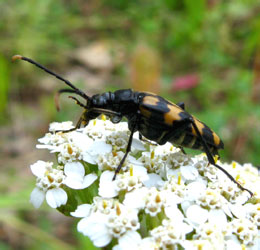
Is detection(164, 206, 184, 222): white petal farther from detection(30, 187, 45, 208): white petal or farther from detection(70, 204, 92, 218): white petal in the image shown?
detection(30, 187, 45, 208): white petal

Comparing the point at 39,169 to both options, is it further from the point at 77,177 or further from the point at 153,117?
the point at 153,117

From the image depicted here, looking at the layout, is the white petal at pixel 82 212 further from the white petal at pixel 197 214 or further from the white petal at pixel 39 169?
the white petal at pixel 197 214

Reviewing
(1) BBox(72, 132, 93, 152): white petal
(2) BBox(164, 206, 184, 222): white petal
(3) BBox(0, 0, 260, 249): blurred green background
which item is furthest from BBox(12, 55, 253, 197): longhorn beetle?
(3) BBox(0, 0, 260, 249): blurred green background

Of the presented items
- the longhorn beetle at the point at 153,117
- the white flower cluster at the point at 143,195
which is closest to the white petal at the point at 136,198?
the white flower cluster at the point at 143,195

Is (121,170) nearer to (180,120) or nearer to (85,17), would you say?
(180,120)

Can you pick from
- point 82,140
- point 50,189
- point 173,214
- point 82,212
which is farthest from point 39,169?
point 173,214

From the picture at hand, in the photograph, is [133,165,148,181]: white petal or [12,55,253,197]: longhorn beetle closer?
[133,165,148,181]: white petal

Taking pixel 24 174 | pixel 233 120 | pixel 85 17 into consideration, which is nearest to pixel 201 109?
pixel 233 120
